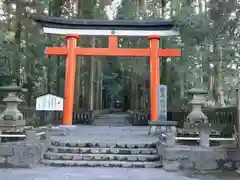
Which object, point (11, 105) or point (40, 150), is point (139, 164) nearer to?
point (40, 150)

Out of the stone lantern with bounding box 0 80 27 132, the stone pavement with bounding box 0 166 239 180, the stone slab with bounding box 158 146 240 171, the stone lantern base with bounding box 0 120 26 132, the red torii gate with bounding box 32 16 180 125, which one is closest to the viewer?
the stone pavement with bounding box 0 166 239 180

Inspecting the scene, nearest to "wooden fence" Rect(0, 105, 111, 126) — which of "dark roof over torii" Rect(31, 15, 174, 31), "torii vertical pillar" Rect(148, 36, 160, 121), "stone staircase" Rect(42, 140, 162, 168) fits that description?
"dark roof over torii" Rect(31, 15, 174, 31)

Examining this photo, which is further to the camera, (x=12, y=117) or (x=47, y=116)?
(x=47, y=116)

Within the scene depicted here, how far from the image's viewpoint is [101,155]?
9.59 metres

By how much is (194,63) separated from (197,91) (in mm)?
9360

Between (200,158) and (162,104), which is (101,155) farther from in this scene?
(162,104)

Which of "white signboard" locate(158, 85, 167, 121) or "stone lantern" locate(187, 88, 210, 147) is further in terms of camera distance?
"white signboard" locate(158, 85, 167, 121)

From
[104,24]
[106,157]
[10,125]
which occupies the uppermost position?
[104,24]

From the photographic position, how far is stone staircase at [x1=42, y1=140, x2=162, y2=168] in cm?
909

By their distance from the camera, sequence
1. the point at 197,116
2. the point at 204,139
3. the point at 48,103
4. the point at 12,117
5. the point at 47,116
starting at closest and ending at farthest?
1. the point at 204,139
2. the point at 12,117
3. the point at 197,116
4. the point at 48,103
5. the point at 47,116

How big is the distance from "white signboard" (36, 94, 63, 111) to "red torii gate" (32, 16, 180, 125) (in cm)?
258

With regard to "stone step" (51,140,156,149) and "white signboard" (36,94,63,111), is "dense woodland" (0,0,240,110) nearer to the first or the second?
→ "white signboard" (36,94,63,111)

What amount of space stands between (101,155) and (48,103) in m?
4.93

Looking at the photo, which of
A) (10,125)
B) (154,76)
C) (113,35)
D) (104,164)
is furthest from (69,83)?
(104,164)
